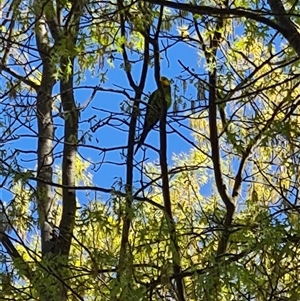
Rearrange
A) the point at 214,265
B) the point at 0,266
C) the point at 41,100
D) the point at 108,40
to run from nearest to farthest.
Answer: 1. the point at 214,265
2. the point at 0,266
3. the point at 108,40
4. the point at 41,100

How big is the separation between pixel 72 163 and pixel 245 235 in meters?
1.21

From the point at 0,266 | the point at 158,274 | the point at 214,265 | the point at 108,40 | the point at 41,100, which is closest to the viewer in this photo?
the point at 214,265

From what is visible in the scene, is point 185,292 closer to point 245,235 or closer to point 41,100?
point 245,235

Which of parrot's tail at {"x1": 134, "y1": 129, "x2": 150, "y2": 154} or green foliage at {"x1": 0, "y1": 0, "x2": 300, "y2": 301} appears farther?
parrot's tail at {"x1": 134, "y1": 129, "x2": 150, "y2": 154}

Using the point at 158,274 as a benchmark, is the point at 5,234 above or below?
above

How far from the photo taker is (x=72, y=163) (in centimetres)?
304

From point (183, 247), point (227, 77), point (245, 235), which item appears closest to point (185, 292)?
point (183, 247)

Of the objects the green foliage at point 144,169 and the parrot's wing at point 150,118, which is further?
the parrot's wing at point 150,118

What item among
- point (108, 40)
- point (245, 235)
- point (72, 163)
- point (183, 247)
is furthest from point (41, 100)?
point (245, 235)

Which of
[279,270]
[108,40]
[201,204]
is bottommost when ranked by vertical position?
[279,270]

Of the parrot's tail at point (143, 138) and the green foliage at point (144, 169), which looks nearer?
the green foliage at point (144, 169)

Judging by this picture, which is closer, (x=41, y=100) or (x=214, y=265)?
(x=214, y=265)

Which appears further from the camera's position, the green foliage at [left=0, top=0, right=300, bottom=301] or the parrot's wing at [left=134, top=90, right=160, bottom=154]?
the parrot's wing at [left=134, top=90, right=160, bottom=154]

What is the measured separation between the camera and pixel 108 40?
2658mm
